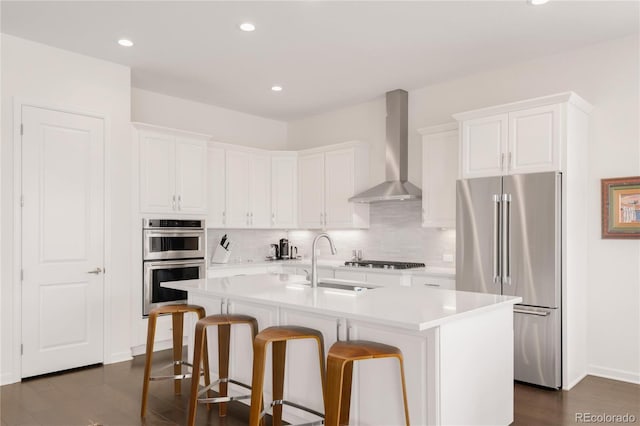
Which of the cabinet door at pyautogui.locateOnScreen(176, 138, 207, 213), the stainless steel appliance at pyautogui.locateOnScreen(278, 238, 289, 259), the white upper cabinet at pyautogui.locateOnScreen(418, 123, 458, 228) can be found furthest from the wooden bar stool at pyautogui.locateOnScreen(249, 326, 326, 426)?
the stainless steel appliance at pyautogui.locateOnScreen(278, 238, 289, 259)

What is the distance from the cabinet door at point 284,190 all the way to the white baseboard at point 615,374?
3934 millimetres

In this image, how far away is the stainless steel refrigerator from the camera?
3777mm

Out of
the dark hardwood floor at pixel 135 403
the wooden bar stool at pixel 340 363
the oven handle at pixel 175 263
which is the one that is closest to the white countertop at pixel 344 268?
the oven handle at pixel 175 263

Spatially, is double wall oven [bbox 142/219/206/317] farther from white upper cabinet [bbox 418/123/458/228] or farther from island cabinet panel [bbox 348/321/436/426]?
island cabinet panel [bbox 348/321/436/426]

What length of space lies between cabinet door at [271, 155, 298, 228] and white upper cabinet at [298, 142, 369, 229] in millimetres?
105

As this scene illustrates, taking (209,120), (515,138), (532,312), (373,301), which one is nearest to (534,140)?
(515,138)

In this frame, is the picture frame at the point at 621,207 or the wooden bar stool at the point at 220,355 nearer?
the wooden bar stool at the point at 220,355

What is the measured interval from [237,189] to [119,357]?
2494 millimetres

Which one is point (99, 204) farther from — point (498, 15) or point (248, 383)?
point (498, 15)

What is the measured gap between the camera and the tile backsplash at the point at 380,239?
535 centimetres

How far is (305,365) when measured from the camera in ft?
9.52

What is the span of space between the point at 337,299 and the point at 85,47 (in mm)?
3386

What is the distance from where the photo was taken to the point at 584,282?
4.14 meters

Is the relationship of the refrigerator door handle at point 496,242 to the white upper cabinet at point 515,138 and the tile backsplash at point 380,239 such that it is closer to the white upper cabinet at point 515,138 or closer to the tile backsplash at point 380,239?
the white upper cabinet at point 515,138
